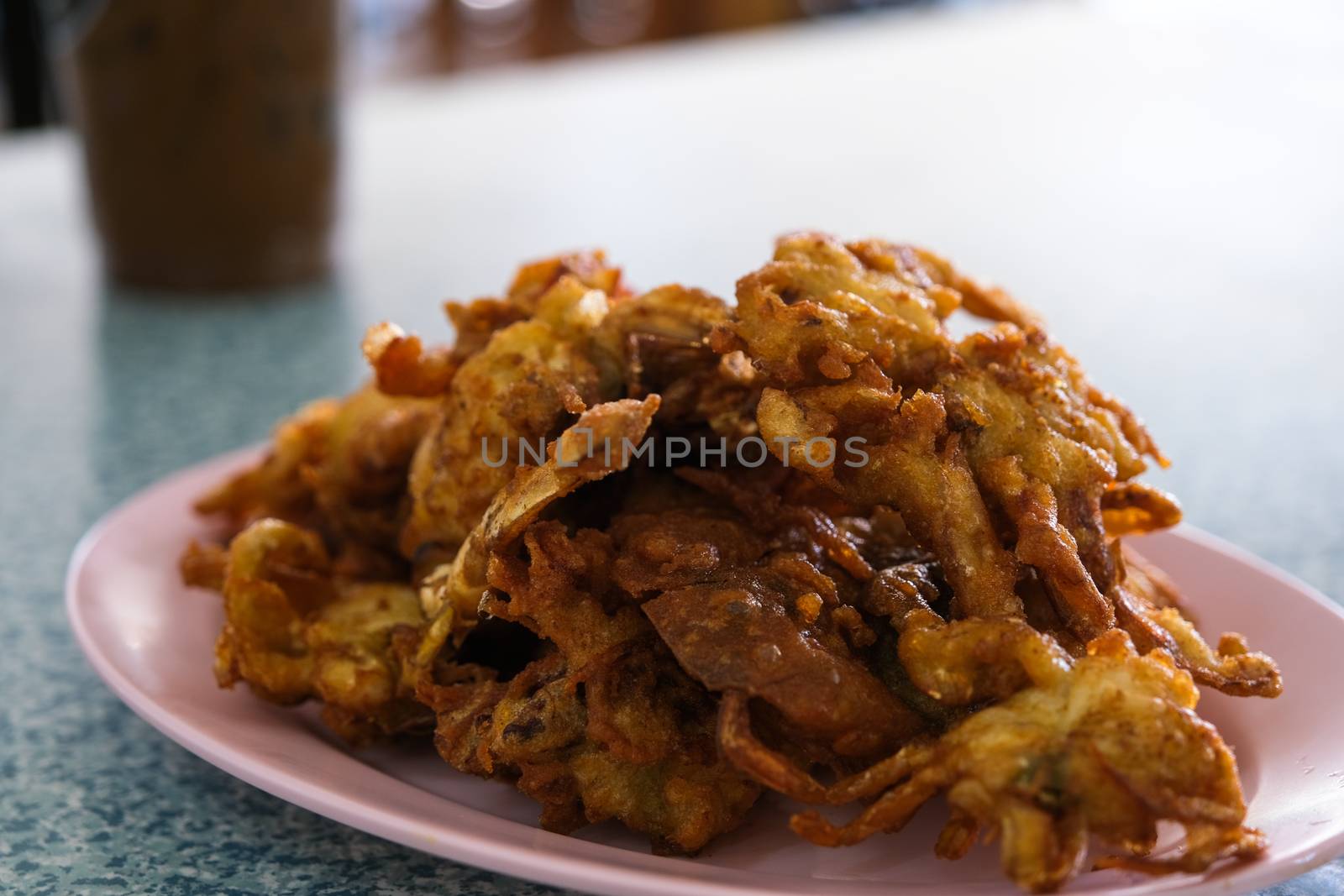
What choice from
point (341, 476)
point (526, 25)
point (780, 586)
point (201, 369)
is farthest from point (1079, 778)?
point (526, 25)

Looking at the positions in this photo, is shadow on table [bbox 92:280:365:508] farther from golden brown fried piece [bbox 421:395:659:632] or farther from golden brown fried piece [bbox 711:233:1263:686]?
golden brown fried piece [bbox 711:233:1263:686]

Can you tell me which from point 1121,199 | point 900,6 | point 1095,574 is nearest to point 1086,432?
point 1095,574

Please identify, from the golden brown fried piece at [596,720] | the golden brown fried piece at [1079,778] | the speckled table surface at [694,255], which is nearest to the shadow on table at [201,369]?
the speckled table surface at [694,255]

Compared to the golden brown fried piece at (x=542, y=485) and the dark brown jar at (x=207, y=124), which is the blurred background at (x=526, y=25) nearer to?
the dark brown jar at (x=207, y=124)

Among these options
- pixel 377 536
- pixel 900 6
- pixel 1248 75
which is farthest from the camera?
pixel 900 6

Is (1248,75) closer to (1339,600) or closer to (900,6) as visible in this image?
(900,6)

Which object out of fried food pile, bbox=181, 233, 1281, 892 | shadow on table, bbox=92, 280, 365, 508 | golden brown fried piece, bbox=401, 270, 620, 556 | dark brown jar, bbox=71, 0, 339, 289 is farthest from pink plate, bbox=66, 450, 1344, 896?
dark brown jar, bbox=71, 0, 339, 289

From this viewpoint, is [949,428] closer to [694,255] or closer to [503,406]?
[503,406]
